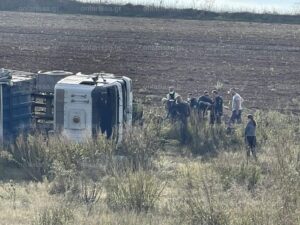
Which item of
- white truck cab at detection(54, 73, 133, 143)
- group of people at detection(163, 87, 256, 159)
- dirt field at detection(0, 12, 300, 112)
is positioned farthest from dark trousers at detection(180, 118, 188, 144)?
dirt field at detection(0, 12, 300, 112)

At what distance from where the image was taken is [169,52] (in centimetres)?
4341

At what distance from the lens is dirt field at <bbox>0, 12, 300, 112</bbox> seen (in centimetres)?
3269

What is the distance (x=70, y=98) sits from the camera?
1811 centimetres

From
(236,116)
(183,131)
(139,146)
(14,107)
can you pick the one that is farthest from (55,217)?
(236,116)

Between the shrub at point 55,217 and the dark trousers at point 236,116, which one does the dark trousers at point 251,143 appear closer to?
the dark trousers at point 236,116

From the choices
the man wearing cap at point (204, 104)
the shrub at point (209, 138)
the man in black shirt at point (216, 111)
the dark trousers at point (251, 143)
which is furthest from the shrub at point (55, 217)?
the man wearing cap at point (204, 104)

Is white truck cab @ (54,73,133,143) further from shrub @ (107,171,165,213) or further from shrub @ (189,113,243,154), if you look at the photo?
shrub @ (107,171,165,213)

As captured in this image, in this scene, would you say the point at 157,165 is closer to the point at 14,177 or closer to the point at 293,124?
the point at 14,177

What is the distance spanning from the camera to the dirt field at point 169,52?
32.7 metres

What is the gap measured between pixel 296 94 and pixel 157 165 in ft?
50.8

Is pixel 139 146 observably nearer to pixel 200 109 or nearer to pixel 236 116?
pixel 200 109

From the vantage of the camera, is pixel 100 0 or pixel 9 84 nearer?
pixel 9 84

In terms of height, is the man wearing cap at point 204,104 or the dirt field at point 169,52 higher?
the man wearing cap at point 204,104

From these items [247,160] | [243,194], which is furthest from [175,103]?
[243,194]
